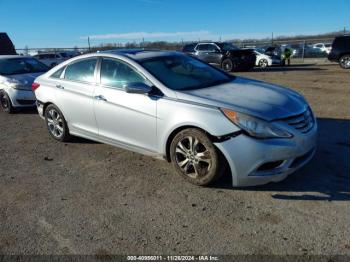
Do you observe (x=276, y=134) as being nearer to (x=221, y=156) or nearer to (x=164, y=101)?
(x=221, y=156)

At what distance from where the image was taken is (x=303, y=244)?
10.4 feet

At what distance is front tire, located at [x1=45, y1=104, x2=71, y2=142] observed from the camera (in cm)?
619

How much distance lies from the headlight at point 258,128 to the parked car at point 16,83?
23.2 feet

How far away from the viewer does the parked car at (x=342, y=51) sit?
18828 millimetres

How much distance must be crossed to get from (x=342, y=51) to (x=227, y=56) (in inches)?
236

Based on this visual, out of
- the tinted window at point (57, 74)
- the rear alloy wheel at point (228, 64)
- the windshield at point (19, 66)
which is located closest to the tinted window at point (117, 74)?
the tinted window at point (57, 74)

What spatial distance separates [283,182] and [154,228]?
1745mm

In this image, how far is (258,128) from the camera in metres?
3.85

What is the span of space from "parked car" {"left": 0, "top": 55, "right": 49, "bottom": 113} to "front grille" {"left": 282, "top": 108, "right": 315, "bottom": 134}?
7298mm

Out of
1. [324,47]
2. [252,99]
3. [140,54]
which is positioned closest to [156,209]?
[252,99]

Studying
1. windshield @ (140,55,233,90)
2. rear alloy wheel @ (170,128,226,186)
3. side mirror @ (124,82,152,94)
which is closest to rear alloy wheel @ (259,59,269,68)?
windshield @ (140,55,233,90)

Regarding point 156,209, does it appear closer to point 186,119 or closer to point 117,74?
point 186,119

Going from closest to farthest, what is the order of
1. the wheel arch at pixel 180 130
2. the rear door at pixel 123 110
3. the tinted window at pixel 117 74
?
the wheel arch at pixel 180 130 → the rear door at pixel 123 110 → the tinted window at pixel 117 74

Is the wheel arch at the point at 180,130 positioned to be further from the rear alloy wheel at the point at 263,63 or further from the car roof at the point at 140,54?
the rear alloy wheel at the point at 263,63
